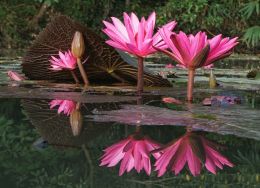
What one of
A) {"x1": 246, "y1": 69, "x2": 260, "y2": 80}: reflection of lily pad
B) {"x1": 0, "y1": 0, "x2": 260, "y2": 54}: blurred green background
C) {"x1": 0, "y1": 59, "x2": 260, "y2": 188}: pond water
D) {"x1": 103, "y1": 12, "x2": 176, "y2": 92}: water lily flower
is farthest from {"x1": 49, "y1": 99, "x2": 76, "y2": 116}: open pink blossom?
{"x1": 0, "y1": 0, "x2": 260, "y2": 54}: blurred green background

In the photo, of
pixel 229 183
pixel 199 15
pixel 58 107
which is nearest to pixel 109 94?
pixel 58 107

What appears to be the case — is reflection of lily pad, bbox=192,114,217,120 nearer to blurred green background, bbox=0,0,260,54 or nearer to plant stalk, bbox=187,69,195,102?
plant stalk, bbox=187,69,195,102

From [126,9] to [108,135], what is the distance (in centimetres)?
799

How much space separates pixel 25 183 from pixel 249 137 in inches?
17.4

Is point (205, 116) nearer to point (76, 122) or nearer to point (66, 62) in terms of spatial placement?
point (76, 122)

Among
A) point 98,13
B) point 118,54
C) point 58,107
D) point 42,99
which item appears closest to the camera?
point 58,107

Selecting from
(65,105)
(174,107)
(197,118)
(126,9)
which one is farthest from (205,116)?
(126,9)

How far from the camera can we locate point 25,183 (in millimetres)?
569

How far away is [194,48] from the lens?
127cm

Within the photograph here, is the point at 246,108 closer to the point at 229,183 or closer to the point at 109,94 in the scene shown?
the point at 109,94

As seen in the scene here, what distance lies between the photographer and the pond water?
1.96 feet

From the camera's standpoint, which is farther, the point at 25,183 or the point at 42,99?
the point at 42,99

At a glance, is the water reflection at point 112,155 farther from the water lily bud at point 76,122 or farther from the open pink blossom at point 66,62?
the open pink blossom at point 66,62

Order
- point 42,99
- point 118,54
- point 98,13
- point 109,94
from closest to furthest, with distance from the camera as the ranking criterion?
point 42,99 → point 109,94 → point 118,54 → point 98,13
